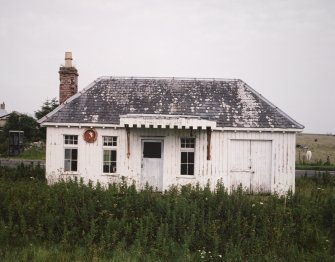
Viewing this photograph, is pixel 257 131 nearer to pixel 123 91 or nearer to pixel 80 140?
pixel 123 91

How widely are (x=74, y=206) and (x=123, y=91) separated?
8412 millimetres

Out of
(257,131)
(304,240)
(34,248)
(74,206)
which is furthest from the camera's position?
(257,131)

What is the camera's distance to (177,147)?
1490cm

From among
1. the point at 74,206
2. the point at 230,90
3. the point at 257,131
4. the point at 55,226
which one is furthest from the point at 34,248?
the point at 230,90

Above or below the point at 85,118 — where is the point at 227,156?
below

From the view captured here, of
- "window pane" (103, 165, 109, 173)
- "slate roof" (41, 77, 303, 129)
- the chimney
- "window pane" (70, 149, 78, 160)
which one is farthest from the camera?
the chimney

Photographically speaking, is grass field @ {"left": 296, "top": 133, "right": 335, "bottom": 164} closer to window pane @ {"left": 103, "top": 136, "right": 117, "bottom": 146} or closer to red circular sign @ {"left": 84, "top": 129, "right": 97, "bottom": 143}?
window pane @ {"left": 103, "top": 136, "right": 117, "bottom": 146}

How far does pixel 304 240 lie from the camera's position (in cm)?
870

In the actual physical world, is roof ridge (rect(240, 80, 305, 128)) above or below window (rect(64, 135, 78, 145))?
above

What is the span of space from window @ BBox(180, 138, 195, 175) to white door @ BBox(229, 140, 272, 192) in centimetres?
186

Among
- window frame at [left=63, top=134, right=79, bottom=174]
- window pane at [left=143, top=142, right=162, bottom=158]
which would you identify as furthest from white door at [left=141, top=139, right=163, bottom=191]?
window frame at [left=63, top=134, right=79, bottom=174]

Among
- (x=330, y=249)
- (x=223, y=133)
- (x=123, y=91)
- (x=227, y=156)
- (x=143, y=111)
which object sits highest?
(x=123, y=91)

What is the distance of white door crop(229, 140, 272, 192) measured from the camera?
580 inches

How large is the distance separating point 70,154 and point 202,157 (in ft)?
21.3
